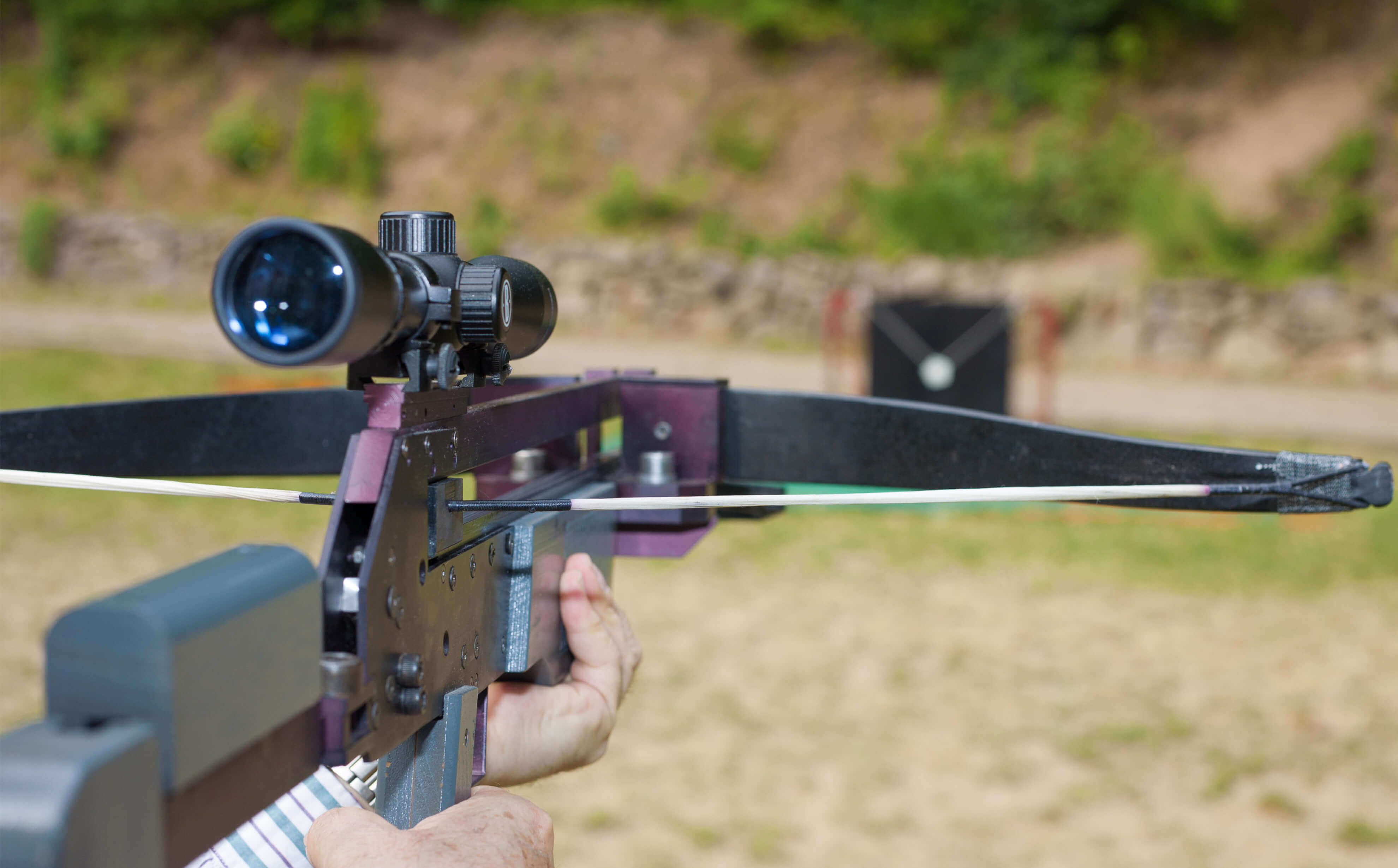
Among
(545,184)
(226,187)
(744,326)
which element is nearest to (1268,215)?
(744,326)

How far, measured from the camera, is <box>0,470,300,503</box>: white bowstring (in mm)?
992

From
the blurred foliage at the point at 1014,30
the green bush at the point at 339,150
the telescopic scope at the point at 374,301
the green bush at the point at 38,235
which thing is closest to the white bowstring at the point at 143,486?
the telescopic scope at the point at 374,301

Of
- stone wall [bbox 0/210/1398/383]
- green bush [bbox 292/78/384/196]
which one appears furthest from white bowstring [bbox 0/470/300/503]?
green bush [bbox 292/78/384/196]

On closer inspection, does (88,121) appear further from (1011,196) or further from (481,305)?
(481,305)

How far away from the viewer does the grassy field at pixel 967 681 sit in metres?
3.06

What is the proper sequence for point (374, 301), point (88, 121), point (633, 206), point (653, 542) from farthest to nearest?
point (88, 121) → point (633, 206) → point (653, 542) → point (374, 301)

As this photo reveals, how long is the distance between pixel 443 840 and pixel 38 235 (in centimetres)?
1353

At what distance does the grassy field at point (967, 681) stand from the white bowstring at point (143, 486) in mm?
2083

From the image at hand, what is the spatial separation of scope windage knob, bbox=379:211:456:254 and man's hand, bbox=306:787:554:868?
392 millimetres

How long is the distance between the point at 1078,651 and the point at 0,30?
17.5 meters

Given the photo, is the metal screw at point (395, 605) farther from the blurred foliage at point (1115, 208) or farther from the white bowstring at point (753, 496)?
the blurred foliage at point (1115, 208)

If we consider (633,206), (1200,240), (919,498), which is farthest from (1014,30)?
(919,498)

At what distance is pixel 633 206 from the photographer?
1253cm

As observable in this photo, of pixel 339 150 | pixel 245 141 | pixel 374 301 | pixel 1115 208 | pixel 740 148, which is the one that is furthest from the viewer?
pixel 245 141
